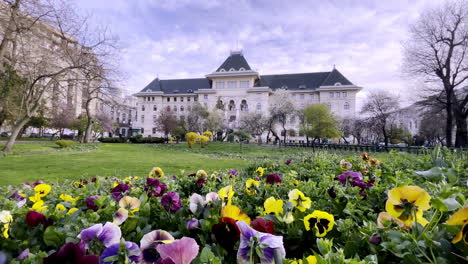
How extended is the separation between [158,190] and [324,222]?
4.01ft

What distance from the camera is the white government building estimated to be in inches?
2052

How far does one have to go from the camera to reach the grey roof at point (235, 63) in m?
55.2

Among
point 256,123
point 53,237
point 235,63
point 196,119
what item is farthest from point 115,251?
point 235,63

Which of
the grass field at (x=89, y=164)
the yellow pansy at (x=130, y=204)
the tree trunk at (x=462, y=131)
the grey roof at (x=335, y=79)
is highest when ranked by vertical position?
the grey roof at (x=335, y=79)

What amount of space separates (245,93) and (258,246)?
178 ft

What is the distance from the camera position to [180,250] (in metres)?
0.62

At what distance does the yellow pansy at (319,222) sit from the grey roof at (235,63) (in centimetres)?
5554

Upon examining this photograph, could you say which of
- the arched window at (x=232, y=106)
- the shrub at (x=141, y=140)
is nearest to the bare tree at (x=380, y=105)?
the arched window at (x=232, y=106)

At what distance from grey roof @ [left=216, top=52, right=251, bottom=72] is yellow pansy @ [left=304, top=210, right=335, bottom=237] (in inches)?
2186

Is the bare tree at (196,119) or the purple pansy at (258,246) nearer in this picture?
the purple pansy at (258,246)

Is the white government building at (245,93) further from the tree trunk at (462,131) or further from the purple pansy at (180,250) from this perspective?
the purple pansy at (180,250)

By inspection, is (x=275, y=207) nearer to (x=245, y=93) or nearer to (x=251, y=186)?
(x=251, y=186)

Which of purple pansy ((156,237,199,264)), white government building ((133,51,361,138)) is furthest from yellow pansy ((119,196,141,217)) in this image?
white government building ((133,51,361,138))

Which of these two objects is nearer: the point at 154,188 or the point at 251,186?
the point at 251,186
